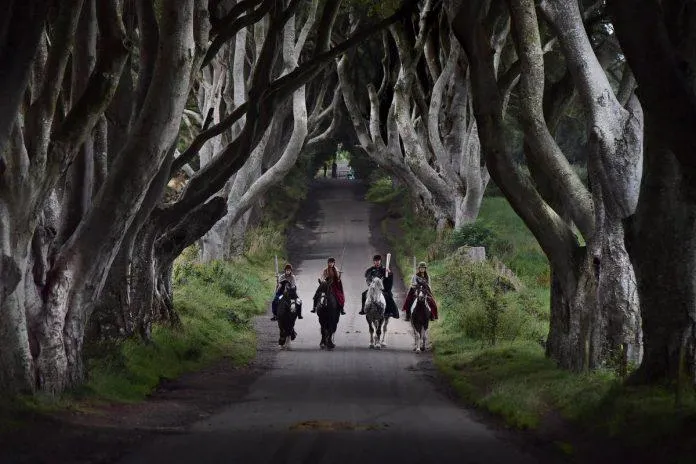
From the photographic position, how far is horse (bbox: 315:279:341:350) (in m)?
26.4

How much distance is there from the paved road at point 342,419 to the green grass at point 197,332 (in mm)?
1300

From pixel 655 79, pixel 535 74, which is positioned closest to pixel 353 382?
pixel 535 74

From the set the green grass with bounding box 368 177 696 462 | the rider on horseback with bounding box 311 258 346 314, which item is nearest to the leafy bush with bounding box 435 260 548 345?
the green grass with bounding box 368 177 696 462

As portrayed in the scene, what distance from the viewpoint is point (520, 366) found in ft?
62.9

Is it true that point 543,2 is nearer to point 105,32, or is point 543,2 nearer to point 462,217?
point 105,32

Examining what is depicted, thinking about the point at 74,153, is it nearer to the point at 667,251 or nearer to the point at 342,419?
→ the point at 342,419

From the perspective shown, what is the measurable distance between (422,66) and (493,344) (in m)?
21.3

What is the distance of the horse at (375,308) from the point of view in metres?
26.4

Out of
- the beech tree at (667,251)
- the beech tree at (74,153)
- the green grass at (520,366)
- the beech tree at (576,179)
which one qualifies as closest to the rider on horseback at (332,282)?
the green grass at (520,366)

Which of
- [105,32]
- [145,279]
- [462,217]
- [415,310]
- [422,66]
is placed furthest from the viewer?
[422,66]

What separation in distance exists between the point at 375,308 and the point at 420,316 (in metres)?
1.43

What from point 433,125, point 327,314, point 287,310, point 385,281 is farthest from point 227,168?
point 433,125

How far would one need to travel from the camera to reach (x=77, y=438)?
1193 cm

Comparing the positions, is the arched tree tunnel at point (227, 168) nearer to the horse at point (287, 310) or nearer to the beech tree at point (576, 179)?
the beech tree at point (576, 179)
